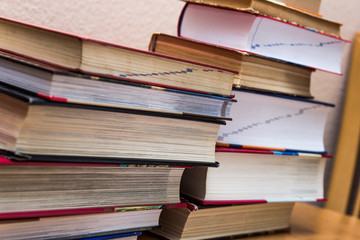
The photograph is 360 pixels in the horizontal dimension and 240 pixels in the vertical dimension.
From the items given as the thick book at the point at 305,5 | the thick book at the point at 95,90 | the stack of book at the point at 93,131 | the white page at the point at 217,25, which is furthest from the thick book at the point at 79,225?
the thick book at the point at 305,5

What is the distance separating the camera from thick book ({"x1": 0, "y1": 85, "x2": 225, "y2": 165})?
49 cm

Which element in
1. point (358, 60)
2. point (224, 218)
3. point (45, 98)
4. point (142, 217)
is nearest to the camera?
point (45, 98)

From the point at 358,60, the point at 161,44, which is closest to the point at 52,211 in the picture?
the point at 161,44

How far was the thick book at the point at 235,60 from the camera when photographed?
27.0 inches

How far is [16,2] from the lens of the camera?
0.77 metres

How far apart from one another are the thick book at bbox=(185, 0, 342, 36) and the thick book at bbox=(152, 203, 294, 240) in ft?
0.93

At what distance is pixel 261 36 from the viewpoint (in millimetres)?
712

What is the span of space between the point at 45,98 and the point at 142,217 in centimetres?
21

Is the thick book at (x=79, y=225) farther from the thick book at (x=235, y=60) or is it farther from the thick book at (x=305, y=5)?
the thick book at (x=305, y=5)

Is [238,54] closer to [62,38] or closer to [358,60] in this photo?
[62,38]

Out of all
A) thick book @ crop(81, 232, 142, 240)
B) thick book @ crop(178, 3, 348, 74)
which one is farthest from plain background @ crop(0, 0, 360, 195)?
thick book @ crop(81, 232, 142, 240)

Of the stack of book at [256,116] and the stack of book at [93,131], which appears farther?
the stack of book at [256,116]

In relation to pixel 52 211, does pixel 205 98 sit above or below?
above

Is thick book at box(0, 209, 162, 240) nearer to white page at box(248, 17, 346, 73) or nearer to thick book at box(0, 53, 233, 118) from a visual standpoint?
thick book at box(0, 53, 233, 118)
